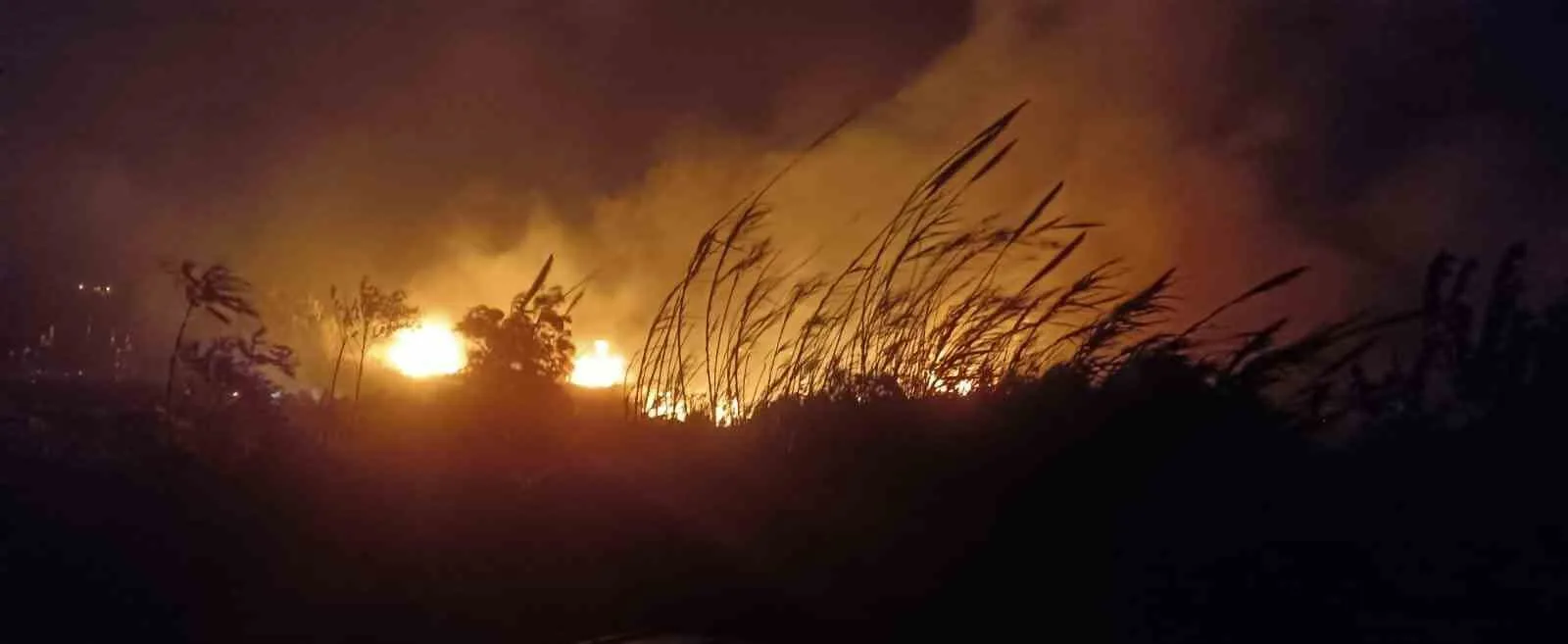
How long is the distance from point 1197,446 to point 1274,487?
1.08 feet

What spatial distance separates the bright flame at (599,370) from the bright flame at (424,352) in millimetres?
689

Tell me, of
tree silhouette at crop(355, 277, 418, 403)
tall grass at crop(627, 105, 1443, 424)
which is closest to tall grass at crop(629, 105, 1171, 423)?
tall grass at crop(627, 105, 1443, 424)

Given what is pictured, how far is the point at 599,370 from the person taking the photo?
8.15m

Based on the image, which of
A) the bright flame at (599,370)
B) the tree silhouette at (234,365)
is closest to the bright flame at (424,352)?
the bright flame at (599,370)

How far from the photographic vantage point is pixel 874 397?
5.82m

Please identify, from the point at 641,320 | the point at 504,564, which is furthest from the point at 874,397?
the point at 641,320

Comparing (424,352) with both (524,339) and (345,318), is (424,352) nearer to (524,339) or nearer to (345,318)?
(345,318)

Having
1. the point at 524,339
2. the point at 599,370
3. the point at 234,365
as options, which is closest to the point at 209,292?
the point at 234,365

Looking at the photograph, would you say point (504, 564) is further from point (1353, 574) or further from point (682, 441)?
point (1353, 574)

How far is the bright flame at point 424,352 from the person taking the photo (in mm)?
6864

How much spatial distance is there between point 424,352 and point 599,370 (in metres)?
1.24

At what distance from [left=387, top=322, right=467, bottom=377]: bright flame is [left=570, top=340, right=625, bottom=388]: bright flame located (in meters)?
0.69

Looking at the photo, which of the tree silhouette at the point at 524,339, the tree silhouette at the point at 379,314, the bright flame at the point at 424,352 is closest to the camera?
the tree silhouette at the point at 524,339

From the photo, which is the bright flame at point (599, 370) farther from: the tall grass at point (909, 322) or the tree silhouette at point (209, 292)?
the tree silhouette at point (209, 292)
